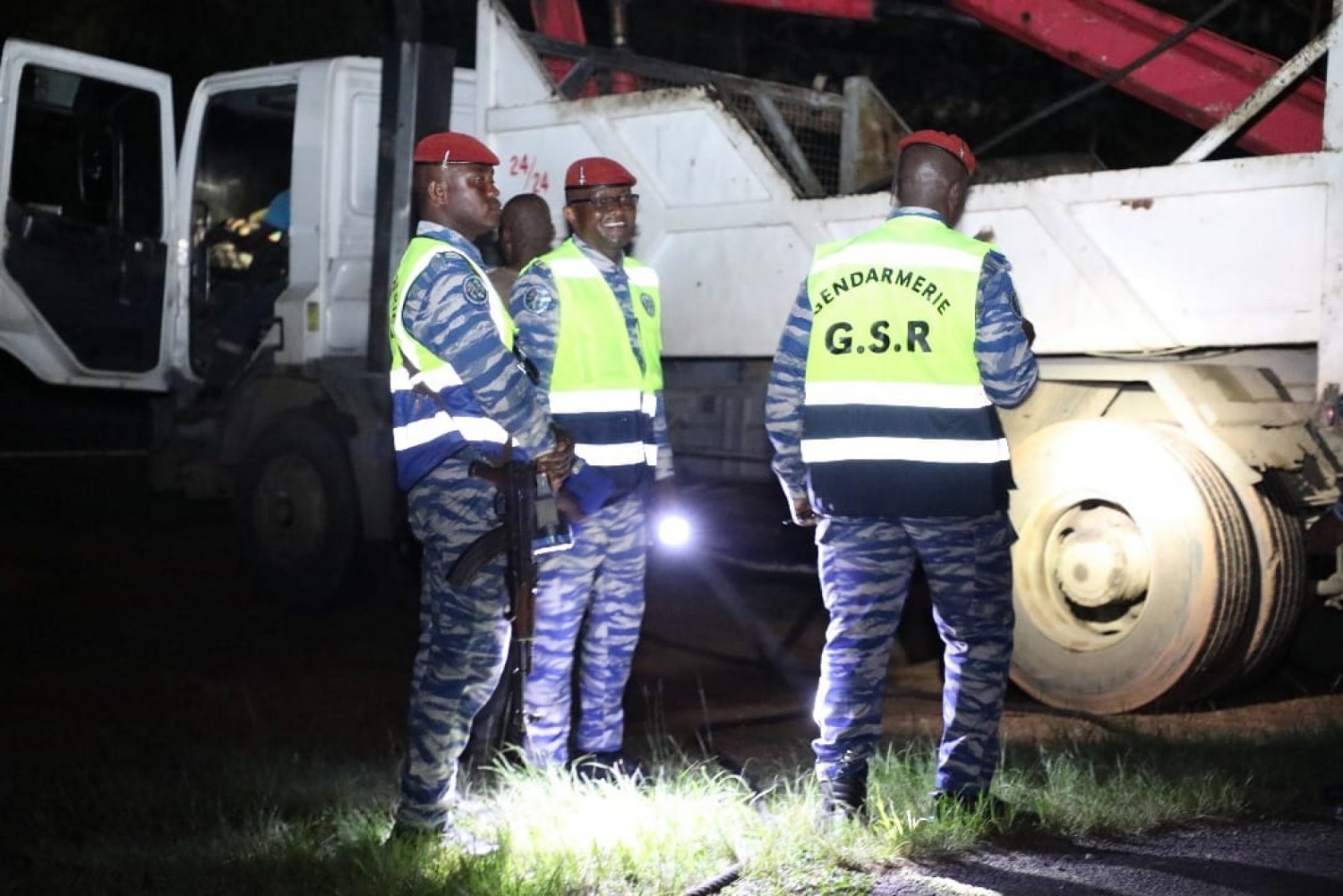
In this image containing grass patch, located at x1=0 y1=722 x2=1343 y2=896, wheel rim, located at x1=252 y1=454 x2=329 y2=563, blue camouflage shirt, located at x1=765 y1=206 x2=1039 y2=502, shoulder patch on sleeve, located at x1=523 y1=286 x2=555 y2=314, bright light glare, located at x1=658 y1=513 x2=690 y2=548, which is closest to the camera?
grass patch, located at x1=0 y1=722 x2=1343 y2=896

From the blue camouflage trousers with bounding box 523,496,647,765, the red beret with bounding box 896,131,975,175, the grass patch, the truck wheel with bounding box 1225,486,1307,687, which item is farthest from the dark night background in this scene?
the red beret with bounding box 896,131,975,175

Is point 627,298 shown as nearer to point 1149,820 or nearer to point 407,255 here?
point 407,255

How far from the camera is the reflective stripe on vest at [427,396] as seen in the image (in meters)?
4.52

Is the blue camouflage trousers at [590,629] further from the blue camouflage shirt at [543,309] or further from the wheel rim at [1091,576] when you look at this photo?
the wheel rim at [1091,576]

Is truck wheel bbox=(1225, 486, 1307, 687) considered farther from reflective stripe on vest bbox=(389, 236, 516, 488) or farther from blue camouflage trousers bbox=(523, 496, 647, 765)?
reflective stripe on vest bbox=(389, 236, 516, 488)

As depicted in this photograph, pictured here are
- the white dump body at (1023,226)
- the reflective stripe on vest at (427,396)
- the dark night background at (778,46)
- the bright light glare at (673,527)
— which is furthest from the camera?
the dark night background at (778,46)

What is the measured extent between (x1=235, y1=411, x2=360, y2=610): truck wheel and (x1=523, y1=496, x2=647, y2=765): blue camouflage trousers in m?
3.82

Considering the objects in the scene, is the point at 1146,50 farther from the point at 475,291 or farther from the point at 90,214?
the point at 90,214

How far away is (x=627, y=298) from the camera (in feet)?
18.0

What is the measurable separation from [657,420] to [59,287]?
5.11 m

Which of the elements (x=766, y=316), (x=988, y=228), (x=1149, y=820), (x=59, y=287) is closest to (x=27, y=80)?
(x=59, y=287)

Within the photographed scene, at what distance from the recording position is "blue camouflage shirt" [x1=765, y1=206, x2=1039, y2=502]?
15.2ft

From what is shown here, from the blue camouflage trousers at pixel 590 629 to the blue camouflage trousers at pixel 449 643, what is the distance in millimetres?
710

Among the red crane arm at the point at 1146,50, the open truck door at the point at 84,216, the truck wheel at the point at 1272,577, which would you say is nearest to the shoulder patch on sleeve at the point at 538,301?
the truck wheel at the point at 1272,577
